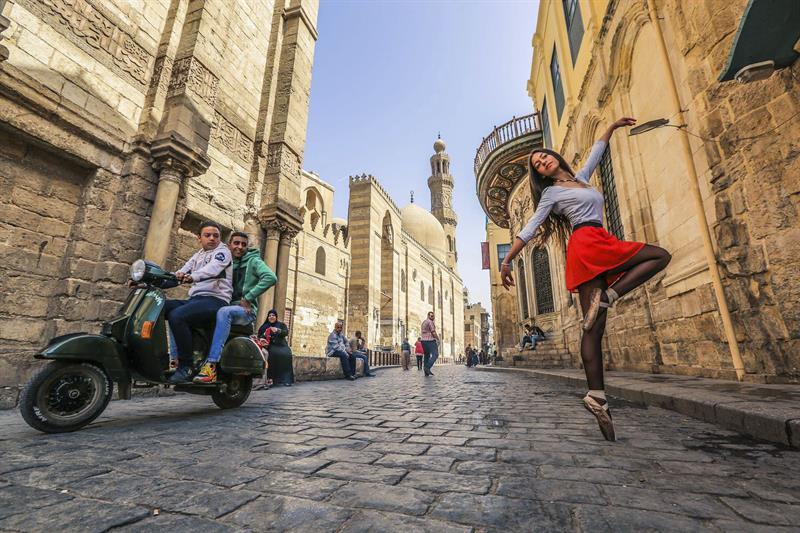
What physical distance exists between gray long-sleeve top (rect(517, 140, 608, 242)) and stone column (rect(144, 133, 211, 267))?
5.52m

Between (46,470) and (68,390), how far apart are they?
1.22 meters

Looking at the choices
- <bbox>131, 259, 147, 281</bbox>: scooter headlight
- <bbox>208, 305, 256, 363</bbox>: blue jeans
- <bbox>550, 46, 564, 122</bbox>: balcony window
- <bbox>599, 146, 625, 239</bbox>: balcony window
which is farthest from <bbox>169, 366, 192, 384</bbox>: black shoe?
<bbox>550, 46, 564, 122</bbox>: balcony window

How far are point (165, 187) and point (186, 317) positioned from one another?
359 centimetres

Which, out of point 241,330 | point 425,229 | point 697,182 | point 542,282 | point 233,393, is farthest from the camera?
point 425,229

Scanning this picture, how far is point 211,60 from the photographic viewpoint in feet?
24.6

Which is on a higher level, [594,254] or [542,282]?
[542,282]

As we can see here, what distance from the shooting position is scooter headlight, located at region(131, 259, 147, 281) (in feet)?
10.2

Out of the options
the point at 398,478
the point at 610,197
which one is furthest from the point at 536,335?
the point at 398,478

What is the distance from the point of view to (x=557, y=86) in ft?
42.2

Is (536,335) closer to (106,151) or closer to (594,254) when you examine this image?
(594,254)

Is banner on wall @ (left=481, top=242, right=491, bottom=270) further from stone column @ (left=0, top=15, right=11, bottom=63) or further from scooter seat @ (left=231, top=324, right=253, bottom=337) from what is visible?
stone column @ (left=0, top=15, right=11, bottom=63)

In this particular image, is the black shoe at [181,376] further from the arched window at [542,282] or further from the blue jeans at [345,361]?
the arched window at [542,282]

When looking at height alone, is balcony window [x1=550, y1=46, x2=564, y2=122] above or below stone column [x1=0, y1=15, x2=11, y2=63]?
above

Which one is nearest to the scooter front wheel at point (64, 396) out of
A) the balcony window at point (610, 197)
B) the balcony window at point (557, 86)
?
the balcony window at point (610, 197)
